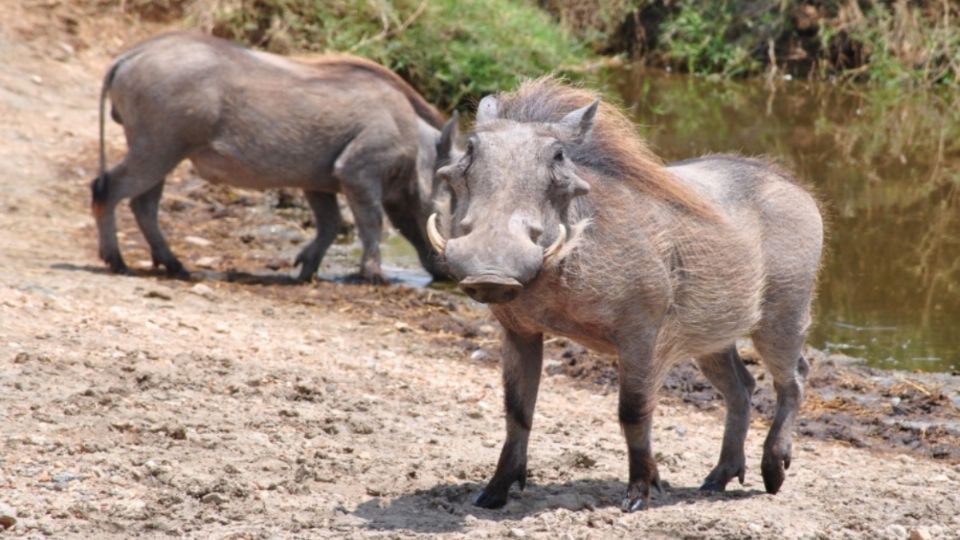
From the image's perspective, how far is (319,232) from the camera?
8.78 m

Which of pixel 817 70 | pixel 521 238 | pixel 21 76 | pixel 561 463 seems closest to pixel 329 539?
pixel 521 238

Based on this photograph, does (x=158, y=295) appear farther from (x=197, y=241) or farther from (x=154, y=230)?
(x=197, y=241)

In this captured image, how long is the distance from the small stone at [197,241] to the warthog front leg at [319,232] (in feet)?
2.30

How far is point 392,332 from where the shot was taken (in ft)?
24.6

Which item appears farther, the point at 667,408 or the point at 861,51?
the point at 861,51

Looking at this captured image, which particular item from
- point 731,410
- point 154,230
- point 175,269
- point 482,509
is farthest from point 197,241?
point 482,509

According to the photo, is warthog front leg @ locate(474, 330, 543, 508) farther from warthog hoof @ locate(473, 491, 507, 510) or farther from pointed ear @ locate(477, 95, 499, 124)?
pointed ear @ locate(477, 95, 499, 124)

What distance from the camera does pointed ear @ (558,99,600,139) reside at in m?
4.60

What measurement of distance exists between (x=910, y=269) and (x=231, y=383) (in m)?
5.22

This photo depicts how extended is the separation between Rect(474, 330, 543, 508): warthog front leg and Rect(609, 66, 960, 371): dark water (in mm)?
1447

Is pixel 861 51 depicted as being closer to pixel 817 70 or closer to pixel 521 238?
pixel 817 70

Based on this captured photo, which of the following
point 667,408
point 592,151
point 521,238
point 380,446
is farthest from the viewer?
point 667,408

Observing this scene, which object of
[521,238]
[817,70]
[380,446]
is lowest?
[817,70]

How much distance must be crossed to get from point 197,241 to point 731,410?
476cm
